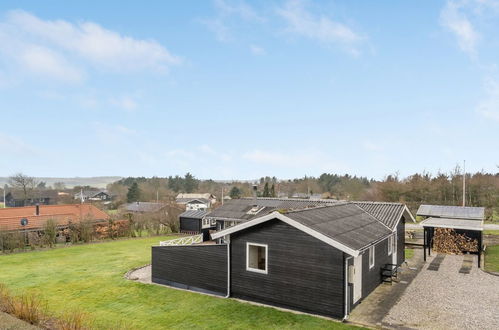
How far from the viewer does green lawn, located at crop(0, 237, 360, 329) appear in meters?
10.8

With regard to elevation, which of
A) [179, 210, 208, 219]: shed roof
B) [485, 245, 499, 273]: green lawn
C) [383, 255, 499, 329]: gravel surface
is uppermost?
[179, 210, 208, 219]: shed roof

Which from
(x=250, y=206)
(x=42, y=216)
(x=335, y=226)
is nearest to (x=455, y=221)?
(x=250, y=206)

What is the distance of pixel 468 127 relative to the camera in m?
30.7

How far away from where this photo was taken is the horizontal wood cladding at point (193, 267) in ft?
45.1

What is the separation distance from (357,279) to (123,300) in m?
9.10

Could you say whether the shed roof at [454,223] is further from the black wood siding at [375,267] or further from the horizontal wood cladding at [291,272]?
the horizontal wood cladding at [291,272]

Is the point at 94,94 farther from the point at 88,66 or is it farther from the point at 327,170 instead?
the point at 327,170

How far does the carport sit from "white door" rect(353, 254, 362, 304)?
1018cm

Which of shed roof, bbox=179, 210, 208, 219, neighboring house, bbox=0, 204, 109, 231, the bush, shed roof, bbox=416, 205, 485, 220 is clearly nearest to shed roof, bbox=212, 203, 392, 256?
shed roof, bbox=416, 205, 485, 220

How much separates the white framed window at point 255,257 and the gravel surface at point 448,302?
4641 mm

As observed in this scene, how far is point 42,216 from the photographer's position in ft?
102

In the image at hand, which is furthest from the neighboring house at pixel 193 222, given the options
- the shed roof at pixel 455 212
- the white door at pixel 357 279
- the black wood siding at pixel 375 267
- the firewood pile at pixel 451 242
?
the white door at pixel 357 279

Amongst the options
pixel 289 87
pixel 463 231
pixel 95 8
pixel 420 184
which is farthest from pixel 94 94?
pixel 420 184

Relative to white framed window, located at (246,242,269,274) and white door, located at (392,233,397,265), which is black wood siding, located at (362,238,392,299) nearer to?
white door, located at (392,233,397,265)
